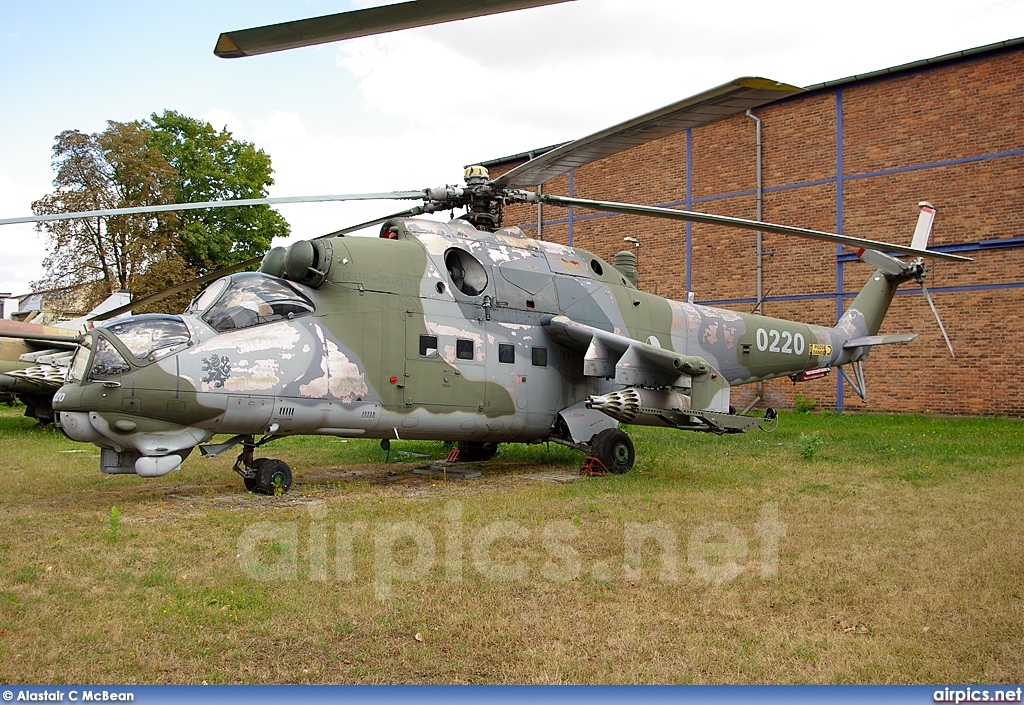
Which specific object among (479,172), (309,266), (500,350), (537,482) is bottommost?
(537,482)

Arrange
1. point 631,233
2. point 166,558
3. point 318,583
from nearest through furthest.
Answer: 1. point 318,583
2. point 166,558
3. point 631,233

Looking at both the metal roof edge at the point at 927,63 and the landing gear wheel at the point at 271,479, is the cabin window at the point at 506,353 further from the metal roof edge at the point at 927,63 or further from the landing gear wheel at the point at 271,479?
the metal roof edge at the point at 927,63

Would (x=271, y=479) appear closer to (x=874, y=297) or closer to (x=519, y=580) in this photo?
(x=519, y=580)

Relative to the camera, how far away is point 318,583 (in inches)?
207

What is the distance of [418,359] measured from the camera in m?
9.66

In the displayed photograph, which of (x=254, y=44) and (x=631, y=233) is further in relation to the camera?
(x=631, y=233)

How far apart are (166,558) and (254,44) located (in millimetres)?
4448

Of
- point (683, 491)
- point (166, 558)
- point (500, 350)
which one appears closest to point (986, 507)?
point (683, 491)

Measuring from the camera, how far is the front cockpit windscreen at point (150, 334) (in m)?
7.89

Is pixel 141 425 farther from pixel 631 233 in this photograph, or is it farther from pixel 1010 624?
pixel 631 233

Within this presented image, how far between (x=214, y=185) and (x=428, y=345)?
24956 millimetres

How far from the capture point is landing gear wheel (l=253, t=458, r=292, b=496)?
8.84 m

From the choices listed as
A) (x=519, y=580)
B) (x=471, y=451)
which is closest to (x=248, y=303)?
(x=519, y=580)

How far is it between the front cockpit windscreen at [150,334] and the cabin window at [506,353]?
160 inches
